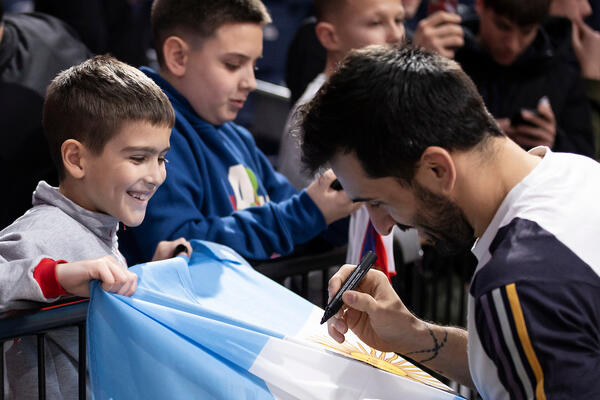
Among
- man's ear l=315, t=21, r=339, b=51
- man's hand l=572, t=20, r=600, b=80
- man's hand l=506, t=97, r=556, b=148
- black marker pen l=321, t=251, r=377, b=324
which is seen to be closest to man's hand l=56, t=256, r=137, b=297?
black marker pen l=321, t=251, r=377, b=324

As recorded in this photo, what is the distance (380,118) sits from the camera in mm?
1854

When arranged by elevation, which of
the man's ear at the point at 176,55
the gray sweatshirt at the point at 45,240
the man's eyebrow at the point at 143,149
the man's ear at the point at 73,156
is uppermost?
the man's ear at the point at 176,55

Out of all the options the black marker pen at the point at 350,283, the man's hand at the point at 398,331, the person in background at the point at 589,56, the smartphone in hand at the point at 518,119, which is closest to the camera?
the black marker pen at the point at 350,283

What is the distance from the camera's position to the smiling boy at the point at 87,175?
2092mm

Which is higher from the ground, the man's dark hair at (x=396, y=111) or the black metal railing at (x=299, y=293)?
the man's dark hair at (x=396, y=111)

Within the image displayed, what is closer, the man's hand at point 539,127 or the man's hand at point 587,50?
the man's hand at point 539,127

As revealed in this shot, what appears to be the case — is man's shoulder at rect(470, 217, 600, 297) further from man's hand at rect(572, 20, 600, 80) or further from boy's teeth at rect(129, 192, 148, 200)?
man's hand at rect(572, 20, 600, 80)

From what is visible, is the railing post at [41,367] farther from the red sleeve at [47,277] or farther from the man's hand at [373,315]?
the man's hand at [373,315]

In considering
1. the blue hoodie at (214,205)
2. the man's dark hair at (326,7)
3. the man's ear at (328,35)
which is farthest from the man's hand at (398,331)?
the man's dark hair at (326,7)

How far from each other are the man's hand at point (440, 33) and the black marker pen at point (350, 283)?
1905mm

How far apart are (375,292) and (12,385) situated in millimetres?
959

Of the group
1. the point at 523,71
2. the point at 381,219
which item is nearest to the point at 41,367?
the point at 381,219

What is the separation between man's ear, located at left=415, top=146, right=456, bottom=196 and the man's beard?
2 cm

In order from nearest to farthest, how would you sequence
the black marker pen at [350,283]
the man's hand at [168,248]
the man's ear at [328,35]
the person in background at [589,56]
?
the black marker pen at [350,283], the man's hand at [168,248], the man's ear at [328,35], the person in background at [589,56]
